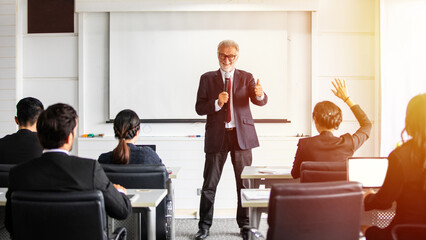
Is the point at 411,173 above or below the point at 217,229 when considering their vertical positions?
above

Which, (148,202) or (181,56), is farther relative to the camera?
(181,56)

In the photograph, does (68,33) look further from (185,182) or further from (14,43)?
(185,182)

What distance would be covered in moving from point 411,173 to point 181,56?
12.7ft

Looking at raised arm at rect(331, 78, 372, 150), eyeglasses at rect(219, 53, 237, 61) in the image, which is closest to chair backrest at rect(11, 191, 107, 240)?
raised arm at rect(331, 78, 372, 150)

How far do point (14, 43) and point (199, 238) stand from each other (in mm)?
3407

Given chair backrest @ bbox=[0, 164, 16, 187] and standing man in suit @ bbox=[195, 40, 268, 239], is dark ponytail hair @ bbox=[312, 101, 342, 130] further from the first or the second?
chair backrest @ bbox=[0, 164, 16, 187]

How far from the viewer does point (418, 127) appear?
6.09 feet

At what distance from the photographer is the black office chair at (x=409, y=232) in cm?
172

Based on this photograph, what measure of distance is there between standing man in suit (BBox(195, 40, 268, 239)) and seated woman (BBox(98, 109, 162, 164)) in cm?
113

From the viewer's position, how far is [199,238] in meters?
3.96

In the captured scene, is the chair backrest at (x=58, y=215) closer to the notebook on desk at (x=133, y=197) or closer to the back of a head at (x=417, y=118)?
the notebook on desk at (x=133, y=197)

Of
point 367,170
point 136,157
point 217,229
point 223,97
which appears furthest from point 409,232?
point 217,229

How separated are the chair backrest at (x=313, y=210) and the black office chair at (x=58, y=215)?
2.25ft

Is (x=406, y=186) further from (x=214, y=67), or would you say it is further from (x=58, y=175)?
(x=214, y=67)
